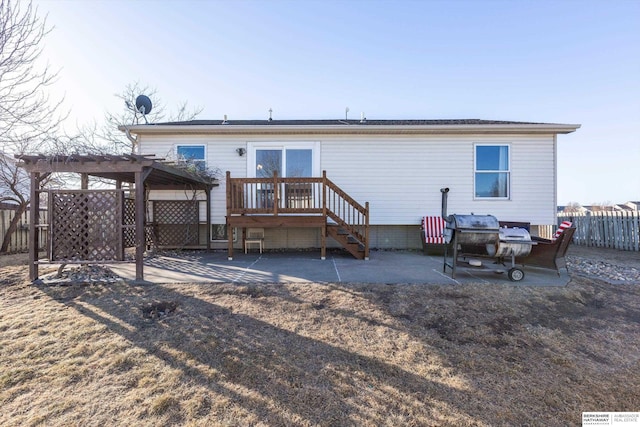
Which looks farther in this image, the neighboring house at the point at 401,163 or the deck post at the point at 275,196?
the neighboring house at the point at 401,163

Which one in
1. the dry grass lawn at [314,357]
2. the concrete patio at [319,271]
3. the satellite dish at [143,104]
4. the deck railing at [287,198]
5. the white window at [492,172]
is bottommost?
the dry grass lawn at [314,357]

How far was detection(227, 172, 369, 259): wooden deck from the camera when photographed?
653cm

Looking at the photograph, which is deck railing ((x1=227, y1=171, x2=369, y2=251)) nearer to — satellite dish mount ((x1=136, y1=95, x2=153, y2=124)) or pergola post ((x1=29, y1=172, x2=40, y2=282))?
pergola post ((x1=29, y1=172, x2=40, y2=282))

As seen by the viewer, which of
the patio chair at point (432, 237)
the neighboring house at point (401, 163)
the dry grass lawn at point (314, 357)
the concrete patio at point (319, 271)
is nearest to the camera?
the dry grass lawn at point (314, 357)

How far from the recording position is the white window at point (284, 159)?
7.92m

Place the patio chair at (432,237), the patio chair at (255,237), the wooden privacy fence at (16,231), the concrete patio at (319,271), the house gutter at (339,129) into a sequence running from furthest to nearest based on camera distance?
1. the wooden privacy fence at (16,231)
2. the patio chair at (255,237)
3. the house gutter at (339,129)
4. the patio chair at (432,237)
5. the concrete patio at (319,271)

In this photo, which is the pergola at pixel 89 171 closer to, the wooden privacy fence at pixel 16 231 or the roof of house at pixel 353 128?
the roof of house at pixel 353 128

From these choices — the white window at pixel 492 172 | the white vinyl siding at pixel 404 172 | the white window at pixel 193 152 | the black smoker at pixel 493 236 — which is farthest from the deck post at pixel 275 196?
the white window at pixel 492 172

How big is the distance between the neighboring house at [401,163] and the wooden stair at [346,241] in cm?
146

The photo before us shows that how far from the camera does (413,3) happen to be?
29.7 feet

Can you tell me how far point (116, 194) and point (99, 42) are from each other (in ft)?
21.4

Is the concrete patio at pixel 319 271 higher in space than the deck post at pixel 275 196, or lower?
lower

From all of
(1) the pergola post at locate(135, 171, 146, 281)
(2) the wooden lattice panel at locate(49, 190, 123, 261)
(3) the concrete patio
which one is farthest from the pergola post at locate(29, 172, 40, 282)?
(1) the pergola post at locate(135, 171, 146, 281)

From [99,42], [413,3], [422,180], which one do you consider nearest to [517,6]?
[413,3]
